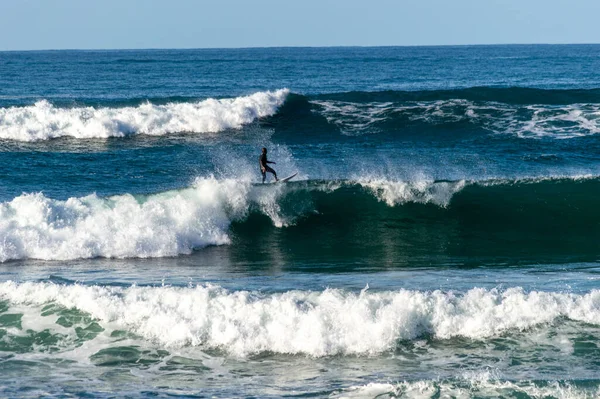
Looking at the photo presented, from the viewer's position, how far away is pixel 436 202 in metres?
20.6

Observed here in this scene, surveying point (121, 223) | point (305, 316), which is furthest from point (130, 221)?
point (305, 316)

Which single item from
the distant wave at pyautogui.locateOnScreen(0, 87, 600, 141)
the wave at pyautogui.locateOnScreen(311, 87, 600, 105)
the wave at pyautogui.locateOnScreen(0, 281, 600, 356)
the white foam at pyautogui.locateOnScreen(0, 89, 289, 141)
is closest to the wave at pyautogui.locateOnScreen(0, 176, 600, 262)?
the wave at pyautogui.locateOnScreen(0, 281, 600, 356)

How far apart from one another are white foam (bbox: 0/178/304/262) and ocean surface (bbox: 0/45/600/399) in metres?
0.05

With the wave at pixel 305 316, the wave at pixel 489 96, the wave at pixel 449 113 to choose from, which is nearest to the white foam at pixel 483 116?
the wave at pixel 449 113

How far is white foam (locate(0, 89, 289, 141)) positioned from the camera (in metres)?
31.5

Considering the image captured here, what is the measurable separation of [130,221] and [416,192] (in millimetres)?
6848

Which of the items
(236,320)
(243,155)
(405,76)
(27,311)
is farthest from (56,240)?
(405,76)

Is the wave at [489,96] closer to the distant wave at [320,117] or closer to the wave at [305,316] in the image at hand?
the distant wave at [320,117]

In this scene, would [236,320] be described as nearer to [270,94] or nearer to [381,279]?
[381,279]

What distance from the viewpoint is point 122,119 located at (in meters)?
32.5

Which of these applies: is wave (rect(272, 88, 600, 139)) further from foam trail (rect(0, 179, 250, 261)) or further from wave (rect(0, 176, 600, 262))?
foam trail (rect(0, 179, 250, 261))

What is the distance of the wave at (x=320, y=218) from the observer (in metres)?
17.5

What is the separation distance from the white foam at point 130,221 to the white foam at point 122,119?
12875 millimetres

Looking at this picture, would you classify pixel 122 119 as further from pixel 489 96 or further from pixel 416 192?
pixel 489 96
